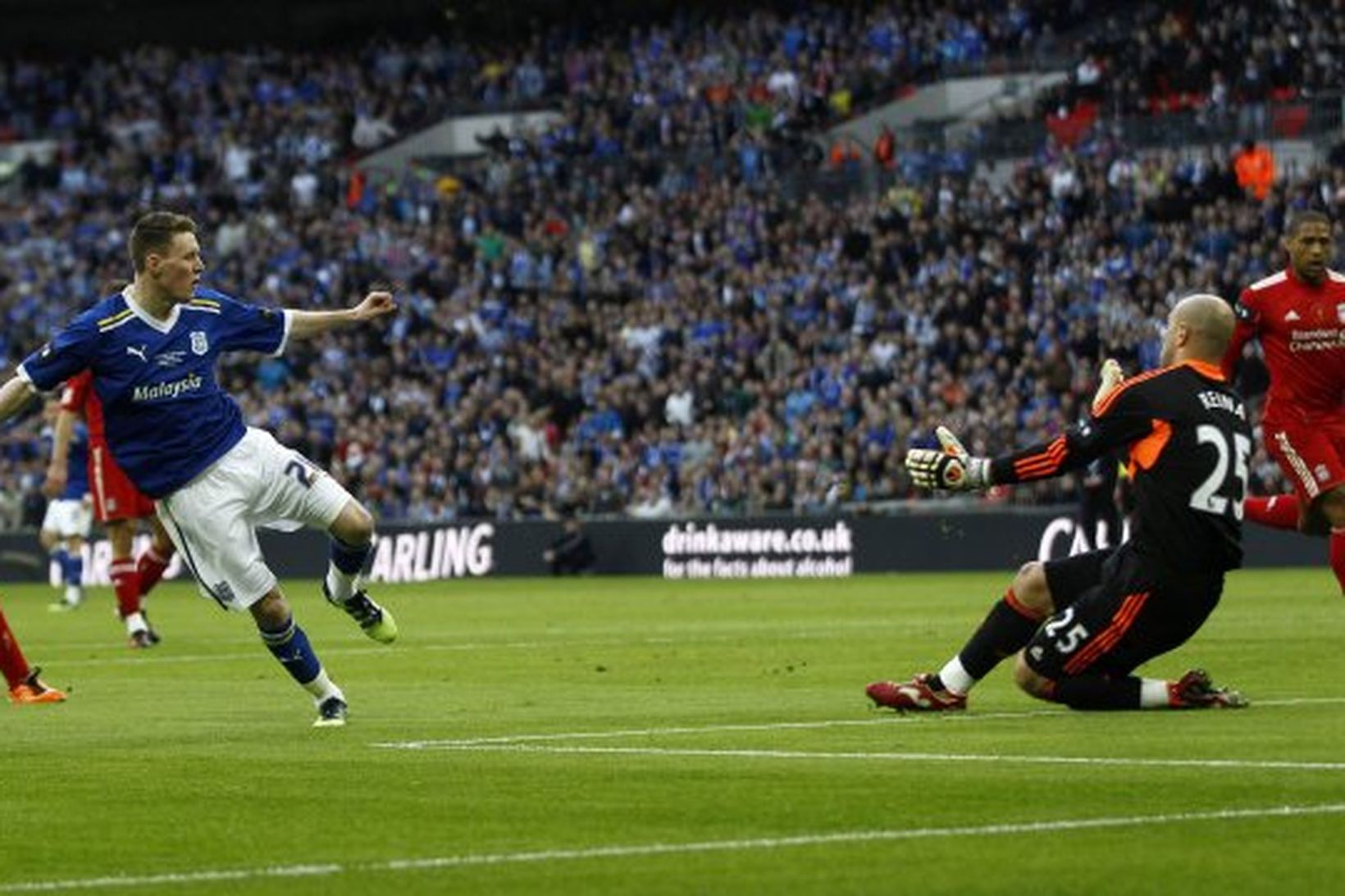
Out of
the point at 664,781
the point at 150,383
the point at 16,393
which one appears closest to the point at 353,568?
the point at 150,383

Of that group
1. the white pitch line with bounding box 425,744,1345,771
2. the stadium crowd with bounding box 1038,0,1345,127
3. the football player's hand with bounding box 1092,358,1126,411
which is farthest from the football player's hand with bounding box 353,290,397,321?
the stadium crowd with bounding box 1038,0,1345,127

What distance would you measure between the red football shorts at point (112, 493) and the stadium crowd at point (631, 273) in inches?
668

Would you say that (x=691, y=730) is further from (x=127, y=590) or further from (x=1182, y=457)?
(x=127, y=590)

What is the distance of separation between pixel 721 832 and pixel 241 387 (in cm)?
4357

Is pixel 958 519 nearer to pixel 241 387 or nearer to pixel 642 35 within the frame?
pixel 241 387

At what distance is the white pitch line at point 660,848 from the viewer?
9.23 m

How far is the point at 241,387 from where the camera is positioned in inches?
2083

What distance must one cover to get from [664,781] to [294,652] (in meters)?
3.93

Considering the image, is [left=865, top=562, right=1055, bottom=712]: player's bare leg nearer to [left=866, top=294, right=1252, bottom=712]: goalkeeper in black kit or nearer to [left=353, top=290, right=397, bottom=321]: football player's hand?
[left=866, top=294, right=1252, bottom=712]: goalkeeper in black kit

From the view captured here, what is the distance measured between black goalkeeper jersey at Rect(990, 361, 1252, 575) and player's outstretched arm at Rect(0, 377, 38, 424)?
5.28 m

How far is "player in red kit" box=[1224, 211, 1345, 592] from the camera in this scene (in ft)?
62.3

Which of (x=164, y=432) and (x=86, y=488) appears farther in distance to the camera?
(x=86, y=488)

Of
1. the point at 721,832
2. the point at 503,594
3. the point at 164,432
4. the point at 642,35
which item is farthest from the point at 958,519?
the point at 721,832

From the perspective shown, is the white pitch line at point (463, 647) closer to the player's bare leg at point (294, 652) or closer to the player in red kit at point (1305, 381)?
the player in red kit at point (1305, 381)
